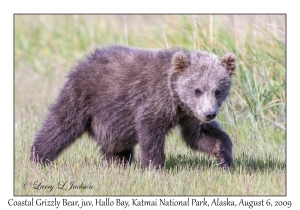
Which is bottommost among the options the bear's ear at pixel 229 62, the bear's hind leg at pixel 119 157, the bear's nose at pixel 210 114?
the bear's hind leg at pixel 119 157

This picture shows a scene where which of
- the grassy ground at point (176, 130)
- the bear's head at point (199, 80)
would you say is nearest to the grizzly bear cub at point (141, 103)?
the bear's head at point (199, 80)

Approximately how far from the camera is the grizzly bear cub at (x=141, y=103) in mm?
8008

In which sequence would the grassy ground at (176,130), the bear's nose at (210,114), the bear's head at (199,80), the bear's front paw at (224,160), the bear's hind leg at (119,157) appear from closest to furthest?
1. the grassy ground at (176,130)
2. the bear's nose at (210,114)
3. the bear's head at (199,80)
4. the bear's front paw at (224,160)
5. the bear's hind leg at (119,157)

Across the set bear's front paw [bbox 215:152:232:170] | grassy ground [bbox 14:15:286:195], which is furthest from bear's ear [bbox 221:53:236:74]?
grassy ground [bbox 14:15:286:195]

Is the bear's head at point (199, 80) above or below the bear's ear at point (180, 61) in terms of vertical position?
below

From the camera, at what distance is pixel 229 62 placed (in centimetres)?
830

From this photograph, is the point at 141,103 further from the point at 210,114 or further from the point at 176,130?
the point at 176,130

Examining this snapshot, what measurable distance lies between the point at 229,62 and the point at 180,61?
0.69m

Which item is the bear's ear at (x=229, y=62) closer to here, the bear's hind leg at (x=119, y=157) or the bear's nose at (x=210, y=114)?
the bear's nose at (x=210, y=114)

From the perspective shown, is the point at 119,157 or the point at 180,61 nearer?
the point at 180,61

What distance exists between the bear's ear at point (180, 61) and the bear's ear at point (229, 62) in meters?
0.53

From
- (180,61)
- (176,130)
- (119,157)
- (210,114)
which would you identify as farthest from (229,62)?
(119,157)

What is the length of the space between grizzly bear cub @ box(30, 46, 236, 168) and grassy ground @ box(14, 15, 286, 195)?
0.98ft

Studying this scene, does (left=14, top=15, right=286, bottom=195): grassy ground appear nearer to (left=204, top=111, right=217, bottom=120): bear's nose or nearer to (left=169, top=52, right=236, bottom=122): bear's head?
(left=204, top=111, right=217, bottom=120): bear's nose
